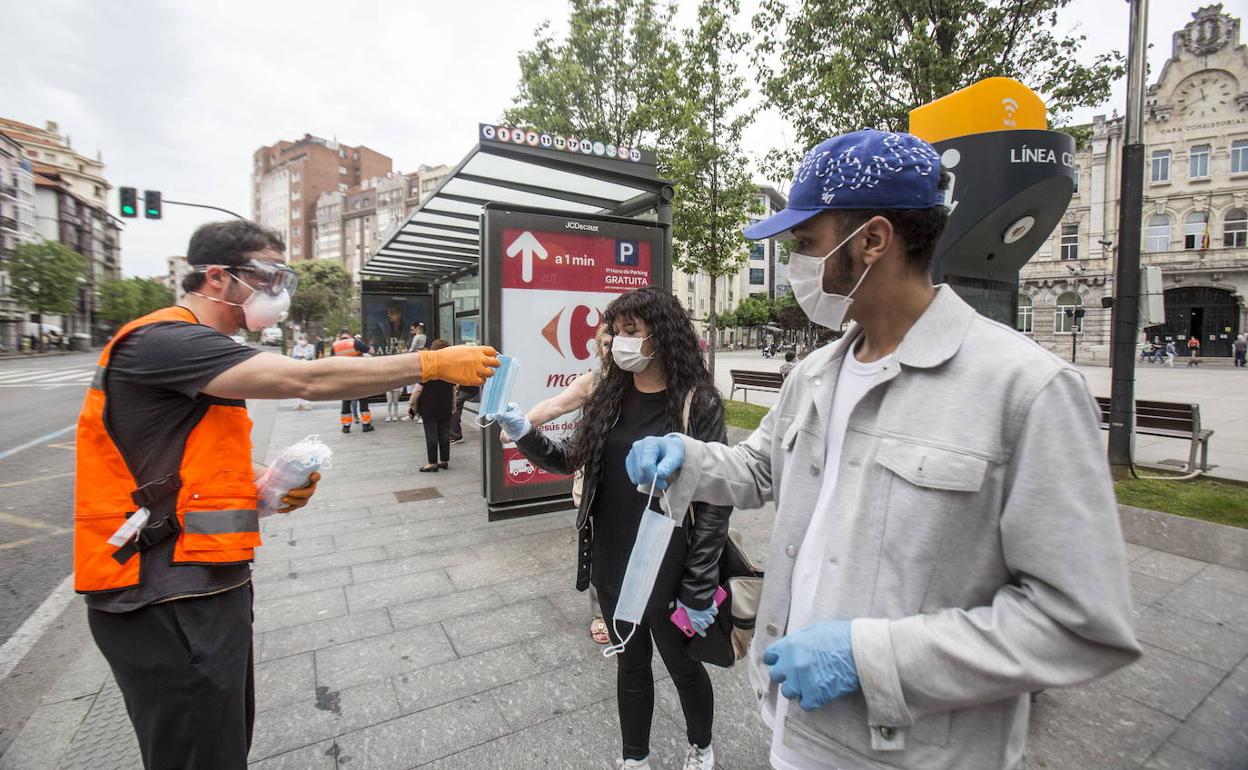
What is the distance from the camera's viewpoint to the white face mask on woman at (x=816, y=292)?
1354 millimetres

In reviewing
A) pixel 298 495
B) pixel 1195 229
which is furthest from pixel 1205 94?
pixel 298 495

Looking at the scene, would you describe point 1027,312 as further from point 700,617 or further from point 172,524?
point 172,524

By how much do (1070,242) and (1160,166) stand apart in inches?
234

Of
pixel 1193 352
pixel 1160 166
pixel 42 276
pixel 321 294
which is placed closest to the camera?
pixel 1193 352

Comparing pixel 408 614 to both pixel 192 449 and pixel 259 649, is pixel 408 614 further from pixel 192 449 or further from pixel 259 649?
pixel 192 449

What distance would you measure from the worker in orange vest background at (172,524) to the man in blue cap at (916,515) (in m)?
1.48

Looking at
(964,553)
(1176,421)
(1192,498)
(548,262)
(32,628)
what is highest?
(548,262)

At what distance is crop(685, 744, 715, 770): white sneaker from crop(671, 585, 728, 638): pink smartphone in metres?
0.56

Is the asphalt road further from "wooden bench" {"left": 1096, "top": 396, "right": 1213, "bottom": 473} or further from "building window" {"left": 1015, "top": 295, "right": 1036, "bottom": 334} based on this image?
"building window" {"left": 1015, "top": 295, "right": 1036, "bottom": 334}

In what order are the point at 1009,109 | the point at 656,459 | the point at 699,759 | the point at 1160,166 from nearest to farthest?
the point at 656,459
the point at 699,759
the point at 1009,109
the point at 1160,166

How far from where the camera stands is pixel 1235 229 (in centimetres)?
3497

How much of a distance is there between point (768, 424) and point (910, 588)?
72 centimetres

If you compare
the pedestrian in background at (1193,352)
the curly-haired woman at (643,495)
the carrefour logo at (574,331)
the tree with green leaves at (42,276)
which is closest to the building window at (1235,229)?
the pedestrian in background at (1193,352)

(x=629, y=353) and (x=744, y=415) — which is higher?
(x=629, y=353)
